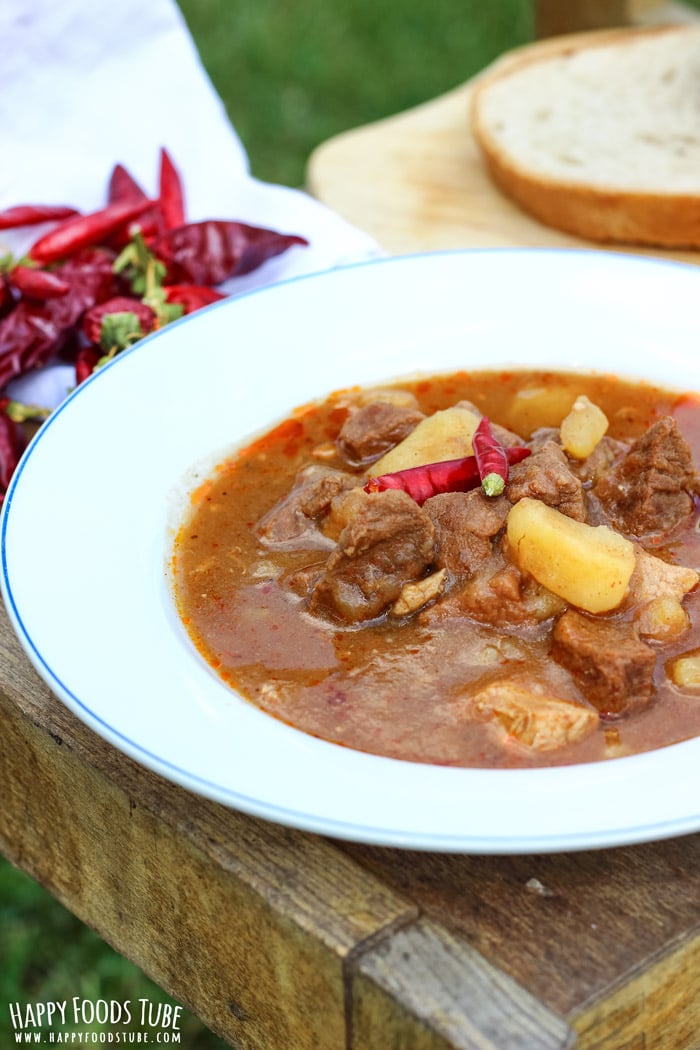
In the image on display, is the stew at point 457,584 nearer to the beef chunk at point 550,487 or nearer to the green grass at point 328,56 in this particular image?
the beef chunk at point 550,487

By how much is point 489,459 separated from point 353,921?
124cm

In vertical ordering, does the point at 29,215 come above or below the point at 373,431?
above

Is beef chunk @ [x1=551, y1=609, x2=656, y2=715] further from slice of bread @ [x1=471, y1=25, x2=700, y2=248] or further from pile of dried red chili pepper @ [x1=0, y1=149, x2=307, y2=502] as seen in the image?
slice of bread @ [x1=471, y1=25, x2=700, y2=248]

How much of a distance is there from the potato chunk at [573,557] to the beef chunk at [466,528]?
0.07m

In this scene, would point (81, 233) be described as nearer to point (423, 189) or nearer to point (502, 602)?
point (423, 189)

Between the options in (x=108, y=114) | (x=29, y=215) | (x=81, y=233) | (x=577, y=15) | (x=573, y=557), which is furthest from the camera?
(x=577, y=15)

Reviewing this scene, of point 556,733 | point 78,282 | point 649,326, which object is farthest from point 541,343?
point 556,733

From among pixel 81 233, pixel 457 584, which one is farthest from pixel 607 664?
pixel 81 233

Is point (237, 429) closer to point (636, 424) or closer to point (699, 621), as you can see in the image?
point (636, 424)

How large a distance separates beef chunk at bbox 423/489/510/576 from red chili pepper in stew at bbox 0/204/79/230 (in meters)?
2.10

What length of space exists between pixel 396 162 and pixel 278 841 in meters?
3.54

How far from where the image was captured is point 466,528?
2.88m

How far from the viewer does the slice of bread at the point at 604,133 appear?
4555 millimetres

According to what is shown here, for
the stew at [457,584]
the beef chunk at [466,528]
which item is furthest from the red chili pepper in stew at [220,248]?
the beef chunk at [466,528]
